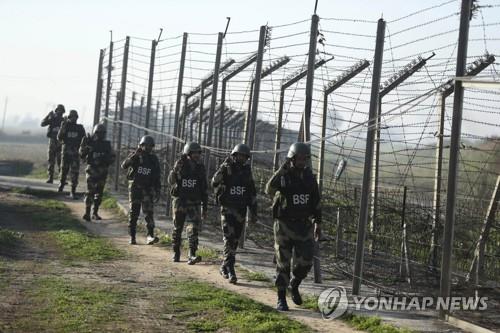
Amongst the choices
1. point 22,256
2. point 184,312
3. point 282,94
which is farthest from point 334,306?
point 282,94

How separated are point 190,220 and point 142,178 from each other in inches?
79.7

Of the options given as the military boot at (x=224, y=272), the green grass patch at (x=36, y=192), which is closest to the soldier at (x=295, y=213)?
the military boot at (x=224, y=272)

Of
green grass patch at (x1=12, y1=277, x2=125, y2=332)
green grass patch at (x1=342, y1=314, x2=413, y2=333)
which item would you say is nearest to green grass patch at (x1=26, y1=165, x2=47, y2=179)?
green grass patch at (x1=12, y1=277, x2=125, y2=332)

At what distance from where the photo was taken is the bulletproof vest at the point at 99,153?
48.4ft

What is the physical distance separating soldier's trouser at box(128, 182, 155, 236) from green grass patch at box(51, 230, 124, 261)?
21.4 inches

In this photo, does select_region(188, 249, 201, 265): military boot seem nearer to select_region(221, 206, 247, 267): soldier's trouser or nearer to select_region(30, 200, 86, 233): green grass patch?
select_region(221, 206, 247, 267): soldier's trouser

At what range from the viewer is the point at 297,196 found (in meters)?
8.09

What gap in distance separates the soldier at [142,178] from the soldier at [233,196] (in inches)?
118

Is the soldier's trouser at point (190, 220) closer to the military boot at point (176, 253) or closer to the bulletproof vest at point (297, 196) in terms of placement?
the military boot at point (176, 253)

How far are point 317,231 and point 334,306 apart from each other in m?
0.86

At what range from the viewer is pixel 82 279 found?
8.85m

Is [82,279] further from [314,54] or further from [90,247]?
[314,54]

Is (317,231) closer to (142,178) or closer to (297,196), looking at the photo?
(297,196)

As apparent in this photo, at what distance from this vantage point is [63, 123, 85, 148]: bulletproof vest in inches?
683
